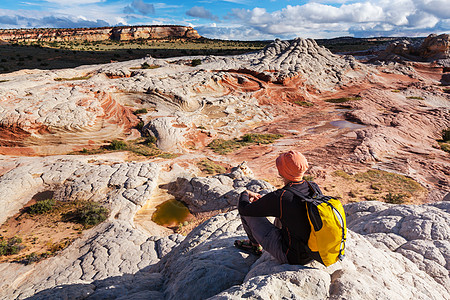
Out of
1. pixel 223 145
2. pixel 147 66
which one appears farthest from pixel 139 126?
pixel 147 66

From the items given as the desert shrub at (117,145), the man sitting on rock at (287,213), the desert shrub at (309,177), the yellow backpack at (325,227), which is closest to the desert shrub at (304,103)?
the desert shrub at (309,177)

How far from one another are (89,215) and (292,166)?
9.72m

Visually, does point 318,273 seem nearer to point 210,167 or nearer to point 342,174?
point 210,167

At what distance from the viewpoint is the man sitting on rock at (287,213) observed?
9.52 ft

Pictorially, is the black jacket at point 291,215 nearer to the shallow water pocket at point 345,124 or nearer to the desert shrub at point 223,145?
the desert shrub at point 223,145

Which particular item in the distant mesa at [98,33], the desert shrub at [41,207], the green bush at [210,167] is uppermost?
the distant mesa at [98,33]

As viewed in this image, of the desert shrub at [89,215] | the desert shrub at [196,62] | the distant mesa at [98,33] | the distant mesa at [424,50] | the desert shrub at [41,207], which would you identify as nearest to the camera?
the desert shrub at [89,215]

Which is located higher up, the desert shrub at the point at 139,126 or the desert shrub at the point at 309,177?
the desert shrub at the point at 139,126

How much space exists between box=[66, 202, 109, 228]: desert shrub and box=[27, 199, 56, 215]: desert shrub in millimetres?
1030

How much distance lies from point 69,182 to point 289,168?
40.0 feet

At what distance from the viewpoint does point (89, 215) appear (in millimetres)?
9914

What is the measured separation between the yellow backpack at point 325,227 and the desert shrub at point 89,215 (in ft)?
31.5

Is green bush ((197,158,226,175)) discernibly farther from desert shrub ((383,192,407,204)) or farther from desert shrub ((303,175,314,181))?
desert shrub ((383,192,407,204))

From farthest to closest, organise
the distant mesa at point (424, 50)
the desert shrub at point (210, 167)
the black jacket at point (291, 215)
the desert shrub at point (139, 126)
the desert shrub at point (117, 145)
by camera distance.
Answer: the distant mesa at point (424, 50), the desert shrub at point (139, 126), the desert shrub at point (117, 145), the desert shrub at point (210, 167), the black jacket at point (291, 215)
